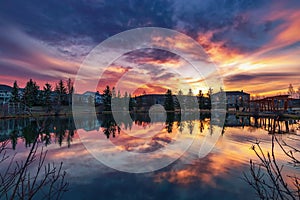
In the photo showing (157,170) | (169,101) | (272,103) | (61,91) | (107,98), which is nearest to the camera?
(157,170)

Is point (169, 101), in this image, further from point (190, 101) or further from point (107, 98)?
point (107, 98)

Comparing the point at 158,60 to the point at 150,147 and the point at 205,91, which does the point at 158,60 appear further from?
the point at 205,91

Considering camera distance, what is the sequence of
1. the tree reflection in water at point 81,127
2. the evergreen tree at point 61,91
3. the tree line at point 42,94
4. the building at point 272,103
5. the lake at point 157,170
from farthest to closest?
the evergreen tree at point 61,91
the tree line at point 42,94
the building at point 272,103
the tree reflection in water at point 81,127
the lake at point 157,170

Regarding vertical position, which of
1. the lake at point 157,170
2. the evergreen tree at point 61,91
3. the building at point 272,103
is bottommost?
the lake at point 157,170

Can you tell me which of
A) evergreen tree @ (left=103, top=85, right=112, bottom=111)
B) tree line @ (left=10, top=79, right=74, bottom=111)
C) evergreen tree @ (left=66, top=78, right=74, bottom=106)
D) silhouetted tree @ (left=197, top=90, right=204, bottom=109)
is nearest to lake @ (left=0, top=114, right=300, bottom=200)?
tree line @ (left=10, top=79, right=74, bottom=111)

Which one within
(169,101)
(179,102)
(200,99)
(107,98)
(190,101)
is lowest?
(179,102)

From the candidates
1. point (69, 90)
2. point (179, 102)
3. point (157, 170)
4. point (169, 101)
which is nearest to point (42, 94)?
point (69, 90)

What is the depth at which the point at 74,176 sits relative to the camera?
18.0ft

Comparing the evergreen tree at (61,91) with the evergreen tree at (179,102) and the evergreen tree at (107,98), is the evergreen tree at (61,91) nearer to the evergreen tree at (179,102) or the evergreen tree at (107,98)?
the evergreen tree at (107,98)

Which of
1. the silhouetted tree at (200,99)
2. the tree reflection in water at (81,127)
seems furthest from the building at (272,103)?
the silhouetted tree at (200,99)

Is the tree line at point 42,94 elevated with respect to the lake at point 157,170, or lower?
elevated

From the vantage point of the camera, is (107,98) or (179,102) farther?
(179,102)

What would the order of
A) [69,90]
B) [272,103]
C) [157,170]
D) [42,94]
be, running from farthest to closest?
[69,90], [42,94], [272,103], [157,170]

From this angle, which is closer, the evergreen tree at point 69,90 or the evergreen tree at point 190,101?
the evergreen tree at point 69,90
